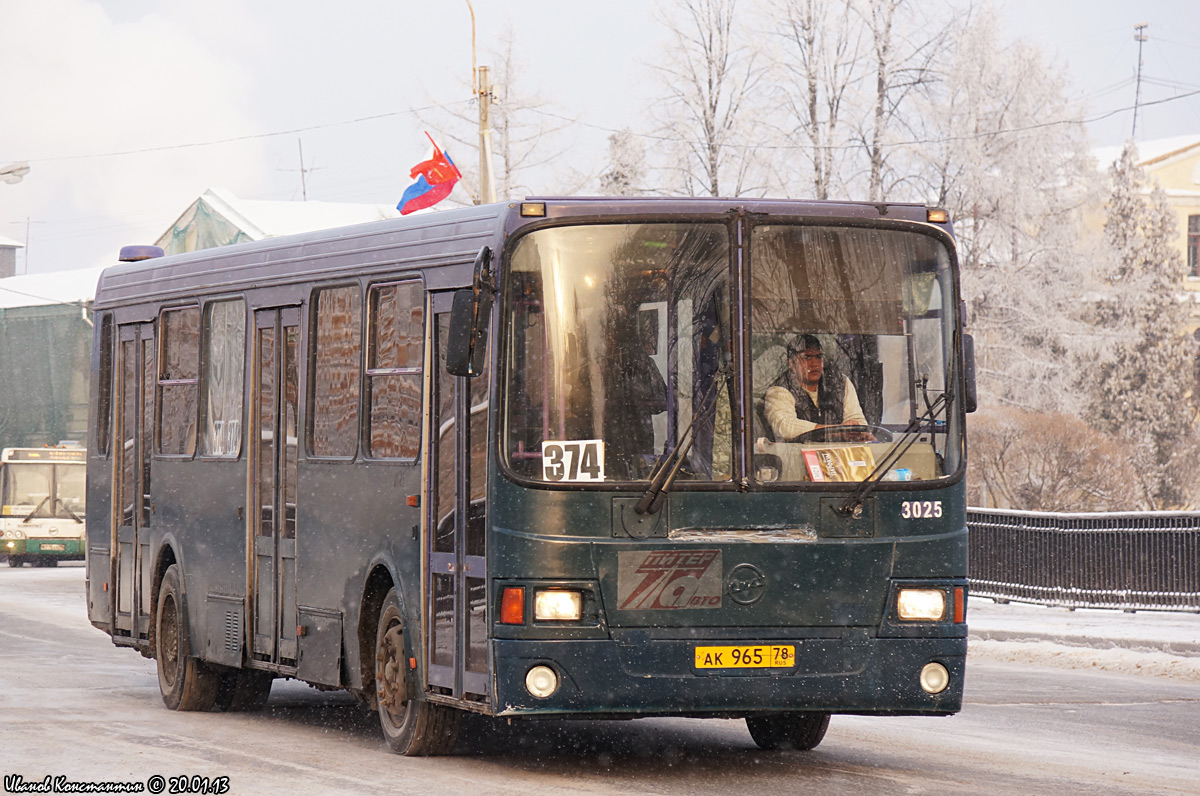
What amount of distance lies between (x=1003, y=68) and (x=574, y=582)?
33792mm

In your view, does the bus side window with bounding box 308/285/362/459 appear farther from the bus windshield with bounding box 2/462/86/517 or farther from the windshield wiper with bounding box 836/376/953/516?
the bus windshield with bounding box 2/462/86/517

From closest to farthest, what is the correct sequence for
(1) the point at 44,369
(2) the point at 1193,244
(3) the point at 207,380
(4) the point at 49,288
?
(3) the point at 207,380 < (2) the point at 1193,244 < (1) the point at 44,369 < (4) the point at 49,288

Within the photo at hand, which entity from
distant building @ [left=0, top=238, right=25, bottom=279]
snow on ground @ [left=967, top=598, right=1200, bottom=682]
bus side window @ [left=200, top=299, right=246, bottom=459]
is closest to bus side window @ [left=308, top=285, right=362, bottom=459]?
bus side window @ [left=200, top=299, right=246, bottom=459]

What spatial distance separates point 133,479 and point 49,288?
61.0m

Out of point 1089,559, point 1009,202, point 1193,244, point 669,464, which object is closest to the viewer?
point 669,464

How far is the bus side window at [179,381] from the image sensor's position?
45.5 feet

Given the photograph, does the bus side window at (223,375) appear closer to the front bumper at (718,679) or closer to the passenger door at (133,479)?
the passenger door at (133,479)

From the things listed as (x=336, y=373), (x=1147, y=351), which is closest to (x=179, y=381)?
(x=336, y=373)

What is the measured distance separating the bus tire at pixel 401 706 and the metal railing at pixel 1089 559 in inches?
541

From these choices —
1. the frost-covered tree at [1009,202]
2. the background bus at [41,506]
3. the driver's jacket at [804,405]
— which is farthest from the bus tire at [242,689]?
the frost-covered tree at [1009,202]

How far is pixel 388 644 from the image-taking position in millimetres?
10844

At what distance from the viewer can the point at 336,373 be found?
38.1ft

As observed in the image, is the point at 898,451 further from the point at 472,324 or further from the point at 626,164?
the point at 626,164

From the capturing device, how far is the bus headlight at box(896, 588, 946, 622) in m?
9.77
